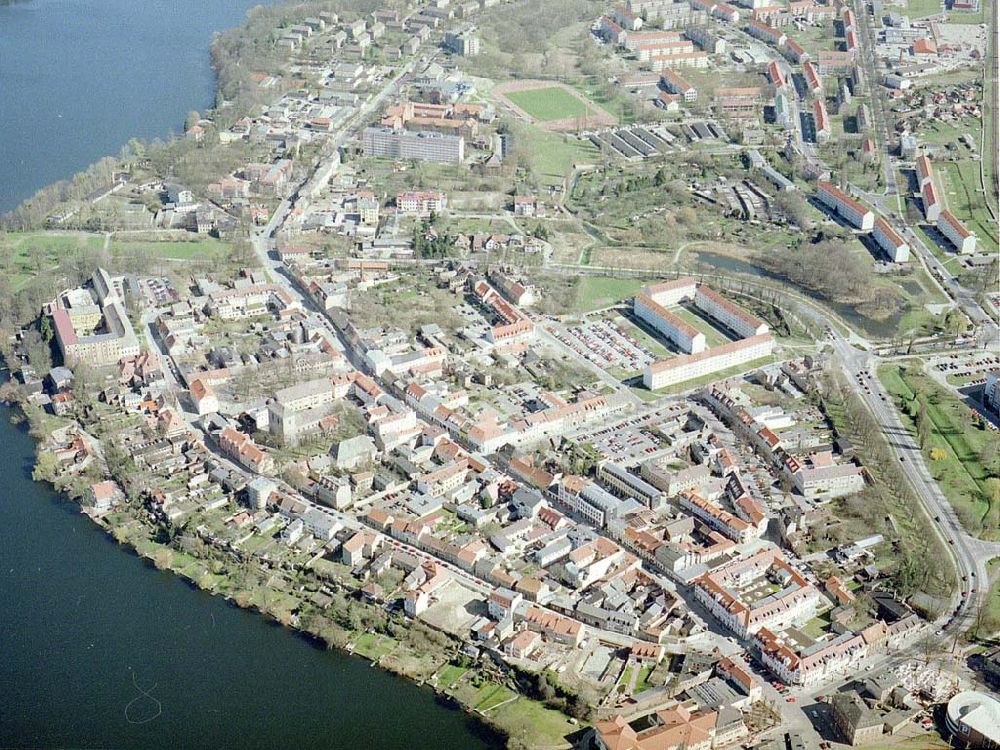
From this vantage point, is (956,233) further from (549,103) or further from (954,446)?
(549,103)

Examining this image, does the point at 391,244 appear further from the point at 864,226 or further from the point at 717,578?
the point at 717,578

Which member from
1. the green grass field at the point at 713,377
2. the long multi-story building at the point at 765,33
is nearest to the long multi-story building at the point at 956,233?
the green grass field at the point at 713,377

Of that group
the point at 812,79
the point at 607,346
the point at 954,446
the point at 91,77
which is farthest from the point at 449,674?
the point at 91,77

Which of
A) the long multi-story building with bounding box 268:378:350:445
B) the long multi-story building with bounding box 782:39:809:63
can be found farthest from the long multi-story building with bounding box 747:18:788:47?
the long multi-story building with bounding box 268:378:350:445

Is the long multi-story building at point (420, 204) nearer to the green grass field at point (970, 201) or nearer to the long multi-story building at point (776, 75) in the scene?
the green grass field at point (970, 201)

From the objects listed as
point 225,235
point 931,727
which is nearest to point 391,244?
point 225,235

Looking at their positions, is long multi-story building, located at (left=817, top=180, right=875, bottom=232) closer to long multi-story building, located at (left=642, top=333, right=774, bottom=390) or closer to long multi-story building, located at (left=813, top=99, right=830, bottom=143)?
long multi-story building, located at (left=813, top=99, right=830, bottom=143)
